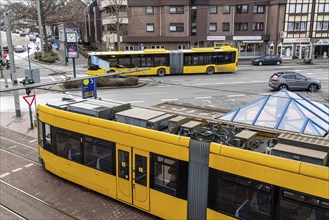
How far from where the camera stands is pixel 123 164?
352 inches

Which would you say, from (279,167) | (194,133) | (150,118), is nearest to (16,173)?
(150,118)

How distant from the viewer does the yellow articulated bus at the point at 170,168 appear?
248 inches

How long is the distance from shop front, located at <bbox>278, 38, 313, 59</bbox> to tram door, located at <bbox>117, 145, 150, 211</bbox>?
50288mm

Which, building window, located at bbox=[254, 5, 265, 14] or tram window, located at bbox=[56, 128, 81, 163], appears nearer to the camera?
tram window, located at bbox=[56, 128, 81, 163]

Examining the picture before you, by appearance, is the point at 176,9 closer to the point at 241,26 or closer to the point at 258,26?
the point at 241,26

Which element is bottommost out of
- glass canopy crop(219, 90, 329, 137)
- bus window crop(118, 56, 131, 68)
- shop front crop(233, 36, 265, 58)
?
glass canopy crop(219, 90, 329, 137)

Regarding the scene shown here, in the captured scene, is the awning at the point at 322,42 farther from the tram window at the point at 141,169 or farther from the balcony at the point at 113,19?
the tram window at the point at 141,169

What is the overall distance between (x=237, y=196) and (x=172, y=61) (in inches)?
1184

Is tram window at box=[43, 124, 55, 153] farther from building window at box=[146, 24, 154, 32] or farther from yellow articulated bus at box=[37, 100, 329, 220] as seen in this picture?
building window at box=[146, 24, 154, 32]

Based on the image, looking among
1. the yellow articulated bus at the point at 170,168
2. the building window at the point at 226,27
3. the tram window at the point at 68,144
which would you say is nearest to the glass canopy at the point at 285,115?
the yellow articulated bus at the point at 170,168

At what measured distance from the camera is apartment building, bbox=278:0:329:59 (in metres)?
52.2

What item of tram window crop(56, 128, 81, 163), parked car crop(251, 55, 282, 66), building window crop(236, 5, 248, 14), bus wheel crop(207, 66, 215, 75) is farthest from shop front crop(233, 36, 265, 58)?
tram window crop(56, 128, 81, 163)

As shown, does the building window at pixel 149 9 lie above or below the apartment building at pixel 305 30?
above

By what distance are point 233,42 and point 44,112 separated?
4724cm
